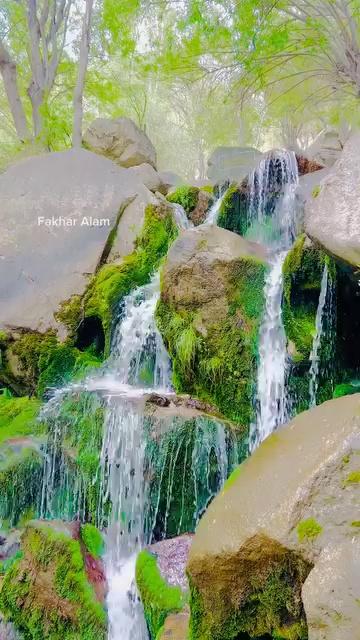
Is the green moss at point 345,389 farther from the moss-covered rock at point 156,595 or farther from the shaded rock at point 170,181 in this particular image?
the shaded rock at point 170,181

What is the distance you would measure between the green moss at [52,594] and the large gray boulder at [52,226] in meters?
3.90

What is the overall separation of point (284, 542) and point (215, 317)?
3456mm

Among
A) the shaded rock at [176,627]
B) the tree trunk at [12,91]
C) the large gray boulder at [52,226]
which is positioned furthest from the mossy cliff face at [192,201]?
the shaded rock at [176,627]

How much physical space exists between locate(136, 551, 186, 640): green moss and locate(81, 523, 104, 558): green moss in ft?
1.93

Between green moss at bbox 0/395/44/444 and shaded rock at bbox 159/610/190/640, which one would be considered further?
green moss at bbox 0/395/44/444

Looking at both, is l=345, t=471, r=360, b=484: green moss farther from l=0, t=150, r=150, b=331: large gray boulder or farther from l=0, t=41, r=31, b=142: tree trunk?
l=0, t=41, r=31, b=142: tree trunk

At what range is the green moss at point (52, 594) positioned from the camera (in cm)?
384

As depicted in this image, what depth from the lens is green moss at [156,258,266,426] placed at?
5840 millimetres

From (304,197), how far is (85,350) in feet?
14.4

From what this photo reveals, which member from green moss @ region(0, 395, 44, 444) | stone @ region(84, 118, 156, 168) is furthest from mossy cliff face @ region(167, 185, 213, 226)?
green moss @ region(0, 395, 44, 444)

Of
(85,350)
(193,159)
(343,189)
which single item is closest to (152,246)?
(85,350)

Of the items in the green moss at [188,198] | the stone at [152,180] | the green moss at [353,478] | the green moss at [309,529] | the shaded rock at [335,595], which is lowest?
the shaded rock at [335,595]

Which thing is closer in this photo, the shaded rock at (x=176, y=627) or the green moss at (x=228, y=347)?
the shaded rock at (x=176, y=627)

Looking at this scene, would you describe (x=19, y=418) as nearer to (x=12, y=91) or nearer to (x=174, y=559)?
(x=174, y=559)
